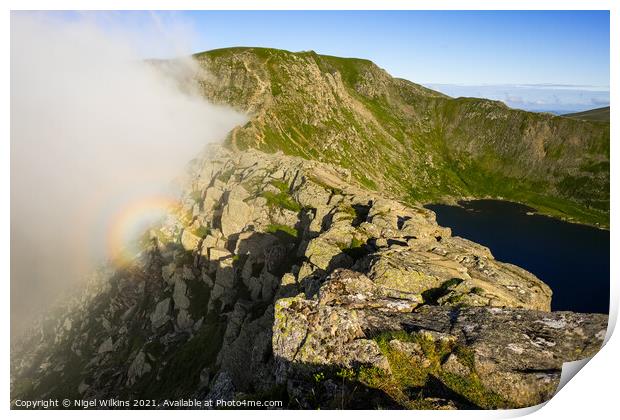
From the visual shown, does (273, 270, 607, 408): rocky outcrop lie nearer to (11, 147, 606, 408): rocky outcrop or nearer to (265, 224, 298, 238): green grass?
(11, 147, 606, 408): rocky outcrop

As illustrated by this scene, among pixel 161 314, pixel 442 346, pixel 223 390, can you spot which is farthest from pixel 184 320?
pixel 442 346

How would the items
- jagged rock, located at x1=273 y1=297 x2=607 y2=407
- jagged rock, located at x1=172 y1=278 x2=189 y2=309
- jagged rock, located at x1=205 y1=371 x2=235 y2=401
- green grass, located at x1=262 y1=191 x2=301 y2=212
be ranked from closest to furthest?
jagged rock, located at x1=273 y1=297 x2=607 y2=407 → jagged rock, located at x1=205 y1=371 x2=235 y2=401 → jagged rock, located at x1=172 y1=278 x2=189 y2=309 → green grass, located at x1=262 y1=191 x2=301 y2=212

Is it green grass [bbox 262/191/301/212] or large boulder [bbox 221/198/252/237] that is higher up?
green grass [bbox 262/191/301/212]

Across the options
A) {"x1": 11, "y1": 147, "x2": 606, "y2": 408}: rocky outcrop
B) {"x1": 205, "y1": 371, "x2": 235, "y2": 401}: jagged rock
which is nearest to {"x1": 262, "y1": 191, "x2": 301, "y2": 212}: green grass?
{"x1": 11, "y1": 147, "x2": 606, "y2": 408}: rocky outcrop

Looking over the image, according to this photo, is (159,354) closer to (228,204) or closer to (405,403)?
(228,204)

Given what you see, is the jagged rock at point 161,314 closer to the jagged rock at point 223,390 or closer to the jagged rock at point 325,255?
the jagged rock at point 325,255

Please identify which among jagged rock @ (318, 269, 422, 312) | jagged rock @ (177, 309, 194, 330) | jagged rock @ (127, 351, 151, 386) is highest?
jagged rock @ (318, 269, 422, 312)

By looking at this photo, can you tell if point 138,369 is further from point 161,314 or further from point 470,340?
point 470,340

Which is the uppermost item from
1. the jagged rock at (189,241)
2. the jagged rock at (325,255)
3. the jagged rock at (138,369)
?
the jagged rock at (325,255)

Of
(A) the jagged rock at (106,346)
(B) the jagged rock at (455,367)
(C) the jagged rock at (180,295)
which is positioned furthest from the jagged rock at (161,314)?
(B) the jagged rock at (455,367)
